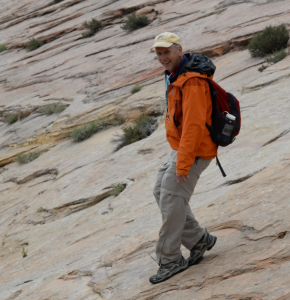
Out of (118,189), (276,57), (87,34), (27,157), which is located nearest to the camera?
(118,189)

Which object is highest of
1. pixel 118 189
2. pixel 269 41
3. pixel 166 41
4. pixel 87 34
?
pixel 87 34

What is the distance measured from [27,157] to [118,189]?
15.6 feet

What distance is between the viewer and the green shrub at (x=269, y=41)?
10148 mm

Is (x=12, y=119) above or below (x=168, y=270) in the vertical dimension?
above

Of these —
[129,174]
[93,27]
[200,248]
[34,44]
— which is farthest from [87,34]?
[200,248]

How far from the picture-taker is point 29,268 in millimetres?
6082

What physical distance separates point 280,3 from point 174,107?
10.6 m

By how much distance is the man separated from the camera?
3.46m

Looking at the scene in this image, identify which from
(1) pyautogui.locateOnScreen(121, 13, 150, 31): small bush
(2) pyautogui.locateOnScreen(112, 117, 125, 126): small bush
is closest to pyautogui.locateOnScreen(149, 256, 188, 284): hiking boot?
(2) pyautogui.locateOnScreen(112, 117, 125, 126): small bush

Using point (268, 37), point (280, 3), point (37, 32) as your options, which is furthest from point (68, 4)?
point (268, 37)

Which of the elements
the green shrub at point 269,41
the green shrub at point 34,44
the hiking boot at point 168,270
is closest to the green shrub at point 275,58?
the green shrub at point 269,41

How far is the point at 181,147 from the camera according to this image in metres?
3.49

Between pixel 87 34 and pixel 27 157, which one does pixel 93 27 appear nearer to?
pixel 87 34

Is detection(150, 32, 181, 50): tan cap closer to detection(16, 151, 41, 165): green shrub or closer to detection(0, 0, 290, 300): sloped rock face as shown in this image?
detection(0, 0, 290, 300): sloped rock face
